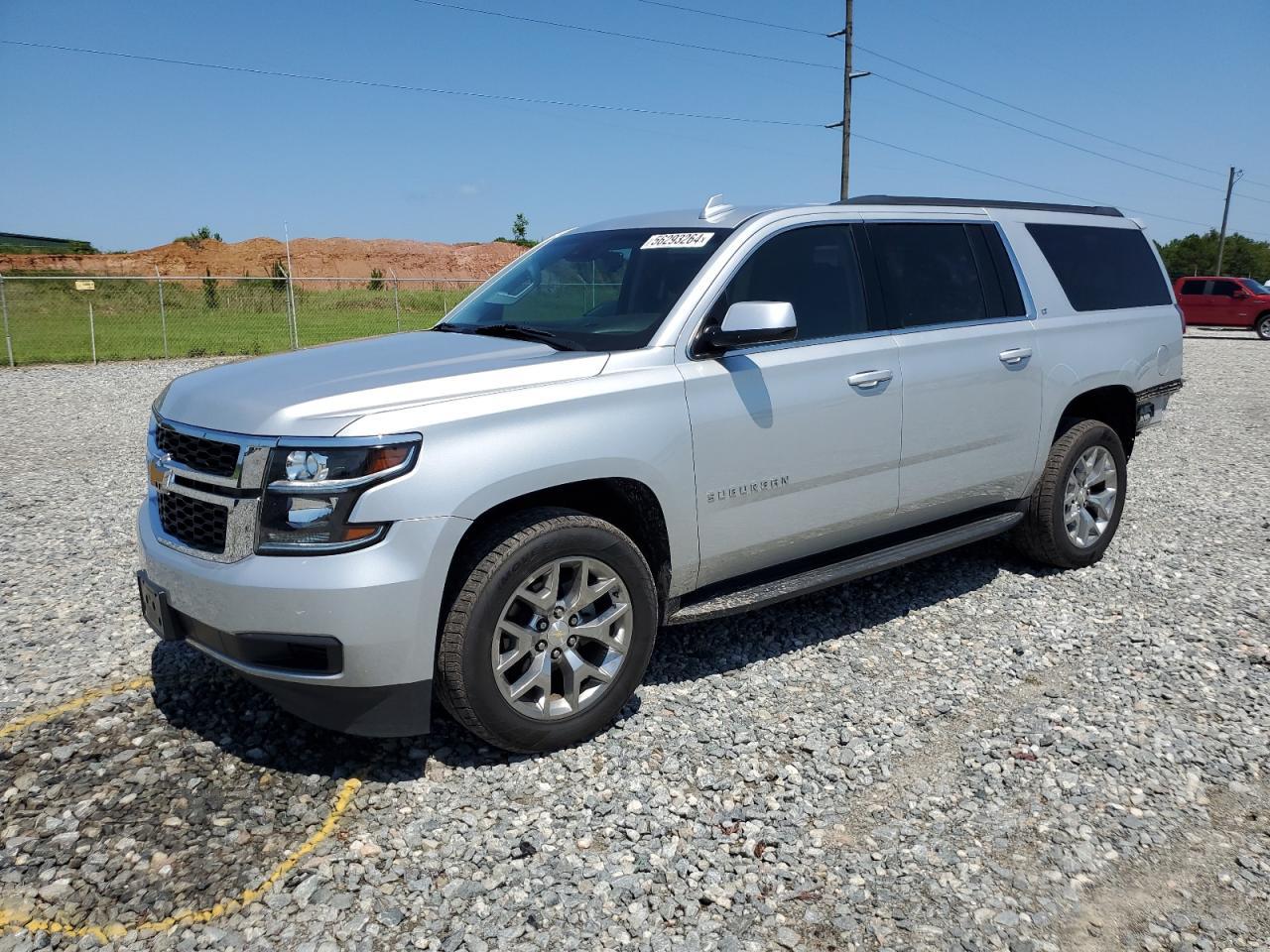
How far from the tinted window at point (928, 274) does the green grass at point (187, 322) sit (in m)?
16.7

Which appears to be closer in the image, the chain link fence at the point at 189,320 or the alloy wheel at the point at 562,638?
the alloy wheel at the point at 562,638

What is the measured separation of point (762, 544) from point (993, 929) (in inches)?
68.7

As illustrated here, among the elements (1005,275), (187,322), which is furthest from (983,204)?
(187,322)

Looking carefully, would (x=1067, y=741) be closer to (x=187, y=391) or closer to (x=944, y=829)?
(x=944, y=829)

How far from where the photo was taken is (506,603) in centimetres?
324

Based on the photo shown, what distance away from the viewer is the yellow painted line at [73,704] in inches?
147

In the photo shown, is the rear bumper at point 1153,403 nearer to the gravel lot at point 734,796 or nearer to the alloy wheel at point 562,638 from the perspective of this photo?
the gravel lot at point 734,796

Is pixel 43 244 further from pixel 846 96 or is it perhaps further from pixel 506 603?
pixel 506 603

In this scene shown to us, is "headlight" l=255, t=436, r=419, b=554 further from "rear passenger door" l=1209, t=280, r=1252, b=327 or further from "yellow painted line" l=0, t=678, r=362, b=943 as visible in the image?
"rear passenger door" l=1209, t=280, r=1252, b=327

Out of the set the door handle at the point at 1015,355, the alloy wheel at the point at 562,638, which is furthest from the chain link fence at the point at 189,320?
the alloy wheel at the point at 562,638

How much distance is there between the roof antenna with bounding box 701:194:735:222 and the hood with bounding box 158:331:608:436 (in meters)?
1.06

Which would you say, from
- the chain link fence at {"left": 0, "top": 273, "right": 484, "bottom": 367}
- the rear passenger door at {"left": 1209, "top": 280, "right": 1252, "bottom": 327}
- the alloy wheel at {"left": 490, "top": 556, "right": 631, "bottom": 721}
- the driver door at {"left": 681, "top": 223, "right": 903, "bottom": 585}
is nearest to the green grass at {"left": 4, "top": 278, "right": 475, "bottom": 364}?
the chain link fence at {"left": 0, "top": 273, "right": 484, "bottom": 367}

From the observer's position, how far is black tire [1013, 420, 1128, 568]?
5.30 meters

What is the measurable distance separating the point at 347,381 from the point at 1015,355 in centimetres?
336
